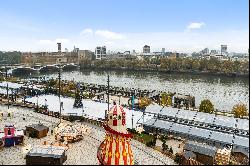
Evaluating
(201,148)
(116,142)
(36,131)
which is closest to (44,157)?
(36,131)

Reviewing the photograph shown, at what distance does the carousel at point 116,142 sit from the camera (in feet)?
48.6

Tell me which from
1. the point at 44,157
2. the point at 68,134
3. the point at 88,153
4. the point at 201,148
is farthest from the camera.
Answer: the point at 68,134

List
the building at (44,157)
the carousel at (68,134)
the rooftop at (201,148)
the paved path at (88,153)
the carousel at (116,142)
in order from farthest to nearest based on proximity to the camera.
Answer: the carousel at (68,134)
the paved path at (88,153)
the rooftop at (201,148)
the building at (44,157)
the carousel at (116,142)

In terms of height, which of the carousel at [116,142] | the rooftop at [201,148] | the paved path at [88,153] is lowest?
the paved path at [88,153]

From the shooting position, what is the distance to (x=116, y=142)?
14.9m

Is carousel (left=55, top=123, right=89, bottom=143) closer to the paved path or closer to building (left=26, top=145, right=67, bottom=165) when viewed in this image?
the paved path

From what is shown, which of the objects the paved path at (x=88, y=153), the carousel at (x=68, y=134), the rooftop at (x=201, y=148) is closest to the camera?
the rooftop at (x=201, y=148)

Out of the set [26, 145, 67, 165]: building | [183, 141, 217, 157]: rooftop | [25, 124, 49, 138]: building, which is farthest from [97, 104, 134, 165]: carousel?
[25, 124, 49, 138]: building

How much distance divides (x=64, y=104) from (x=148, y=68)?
256ft

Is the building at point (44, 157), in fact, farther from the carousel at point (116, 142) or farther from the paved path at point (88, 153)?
the carousel at point (116, 142)

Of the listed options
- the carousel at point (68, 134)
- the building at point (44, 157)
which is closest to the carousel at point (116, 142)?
the building at point (44, 157)

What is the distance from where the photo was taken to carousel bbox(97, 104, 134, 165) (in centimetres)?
1481

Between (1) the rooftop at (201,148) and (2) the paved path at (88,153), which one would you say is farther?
(2) the paved path at (88,153)

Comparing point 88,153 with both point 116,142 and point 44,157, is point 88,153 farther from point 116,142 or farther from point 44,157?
point 116,142
